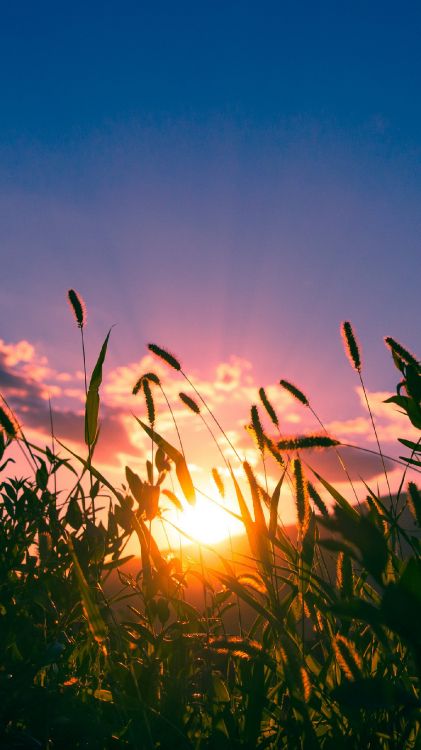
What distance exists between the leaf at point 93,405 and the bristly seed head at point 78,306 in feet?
3.58

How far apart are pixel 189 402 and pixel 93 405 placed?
1108mm

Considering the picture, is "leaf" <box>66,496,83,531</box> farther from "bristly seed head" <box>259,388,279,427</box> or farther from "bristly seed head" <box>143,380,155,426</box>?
"bristly seed head" <box>259,388,279,427</box>

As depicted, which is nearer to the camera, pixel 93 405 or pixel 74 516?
pixel 93 405

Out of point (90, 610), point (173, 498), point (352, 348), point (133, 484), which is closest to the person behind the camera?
point (90, 610)

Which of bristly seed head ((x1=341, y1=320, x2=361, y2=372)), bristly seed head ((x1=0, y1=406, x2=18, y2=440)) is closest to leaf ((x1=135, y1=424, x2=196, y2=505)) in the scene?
bristly seed head ((x1=0, y1=406, x2=18, y2=440))

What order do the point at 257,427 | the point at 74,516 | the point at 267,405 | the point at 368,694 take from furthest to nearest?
the point at 267,405 → the point at 74,516 → the point at 257,427 → the point at 368,694

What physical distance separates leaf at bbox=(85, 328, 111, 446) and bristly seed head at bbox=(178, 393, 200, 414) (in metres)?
1.04

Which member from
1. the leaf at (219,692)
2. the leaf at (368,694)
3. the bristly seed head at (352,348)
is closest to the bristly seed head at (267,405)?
the bristly seed head at (352,348)

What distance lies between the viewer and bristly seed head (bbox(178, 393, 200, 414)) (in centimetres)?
245

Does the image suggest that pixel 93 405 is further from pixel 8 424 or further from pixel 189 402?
pixel 189 402

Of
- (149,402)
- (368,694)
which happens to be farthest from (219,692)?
(149,402)

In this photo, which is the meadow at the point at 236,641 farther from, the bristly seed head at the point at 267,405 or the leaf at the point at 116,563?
the bristly seed head at the point at 267,405

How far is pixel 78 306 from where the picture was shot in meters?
2.56

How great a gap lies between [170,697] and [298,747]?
319 millimetres
